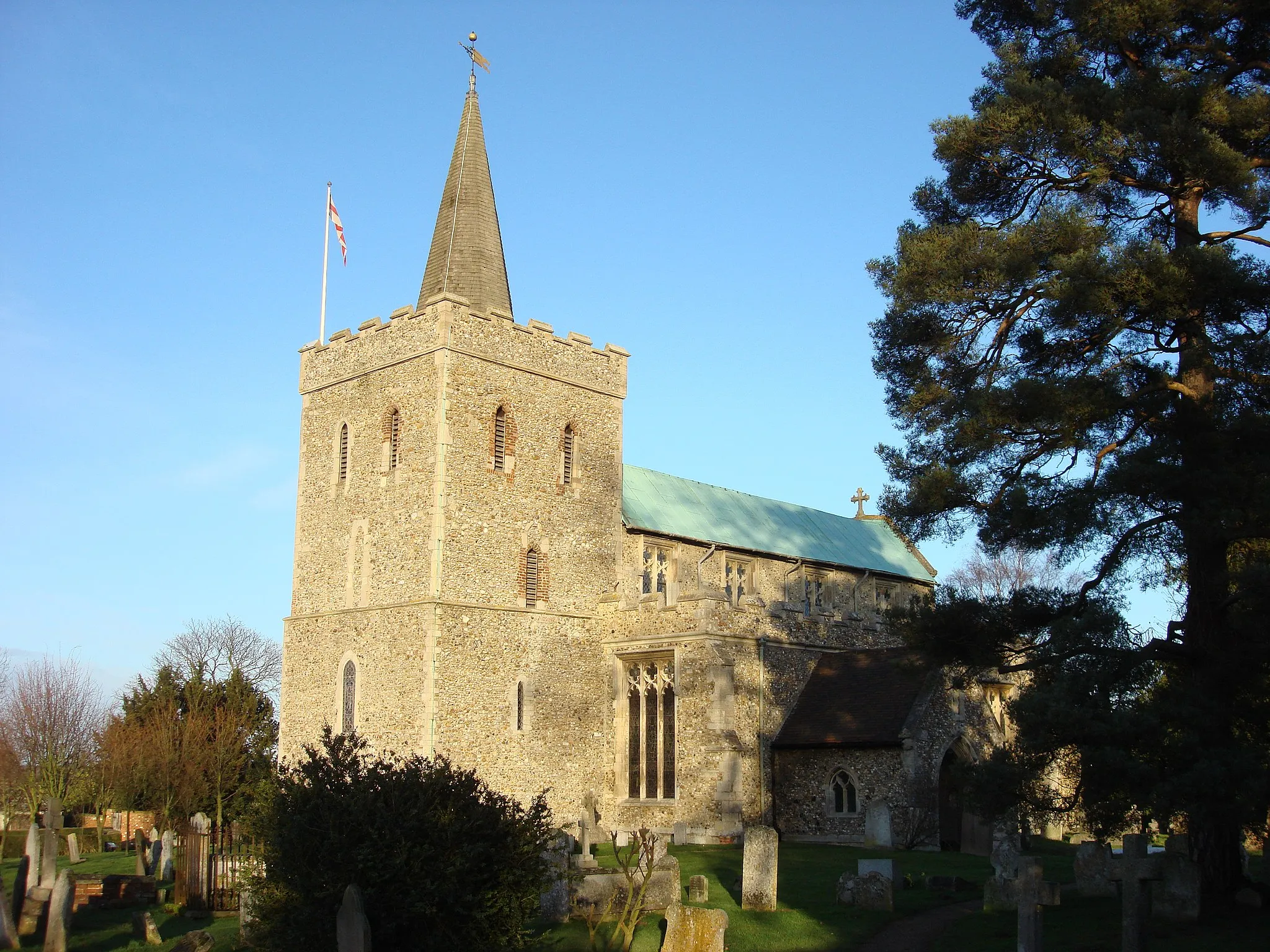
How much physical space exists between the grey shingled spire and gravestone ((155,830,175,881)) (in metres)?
12.5

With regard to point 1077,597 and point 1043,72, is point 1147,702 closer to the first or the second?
point 1077,597

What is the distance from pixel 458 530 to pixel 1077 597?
556 inches

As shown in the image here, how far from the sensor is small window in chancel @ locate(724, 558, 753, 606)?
3141cm

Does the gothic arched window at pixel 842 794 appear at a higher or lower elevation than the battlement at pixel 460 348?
lower

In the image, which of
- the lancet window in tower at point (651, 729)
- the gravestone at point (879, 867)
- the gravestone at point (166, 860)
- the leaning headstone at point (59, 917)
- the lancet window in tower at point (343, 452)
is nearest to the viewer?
the leaning headstone at point (59, 917)

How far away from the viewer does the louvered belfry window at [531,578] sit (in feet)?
89.2

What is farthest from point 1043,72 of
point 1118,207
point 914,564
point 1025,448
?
point 914,564

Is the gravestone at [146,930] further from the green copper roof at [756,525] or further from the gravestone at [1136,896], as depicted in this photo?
the green copper roof at [756,525]

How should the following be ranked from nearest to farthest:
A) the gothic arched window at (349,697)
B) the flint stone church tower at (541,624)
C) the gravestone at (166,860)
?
the gravestone at (166,860)
the flint stone church tower at (541,624)
the gothic arched window at (349,697)

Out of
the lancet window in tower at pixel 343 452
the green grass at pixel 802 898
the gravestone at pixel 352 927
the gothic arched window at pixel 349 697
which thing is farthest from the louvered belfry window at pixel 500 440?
the gravestone at pixel 352 927

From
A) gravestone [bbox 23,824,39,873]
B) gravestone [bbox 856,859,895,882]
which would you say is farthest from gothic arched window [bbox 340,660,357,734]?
gravestone [bbox 856,859,895,882]

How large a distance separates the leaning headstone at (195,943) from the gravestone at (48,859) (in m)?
3.19

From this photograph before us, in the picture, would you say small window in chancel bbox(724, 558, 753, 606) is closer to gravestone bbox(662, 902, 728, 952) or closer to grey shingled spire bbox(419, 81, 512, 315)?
grey shingled spire bbox(419, 81, 512, 315)

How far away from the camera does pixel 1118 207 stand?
53.1ft
